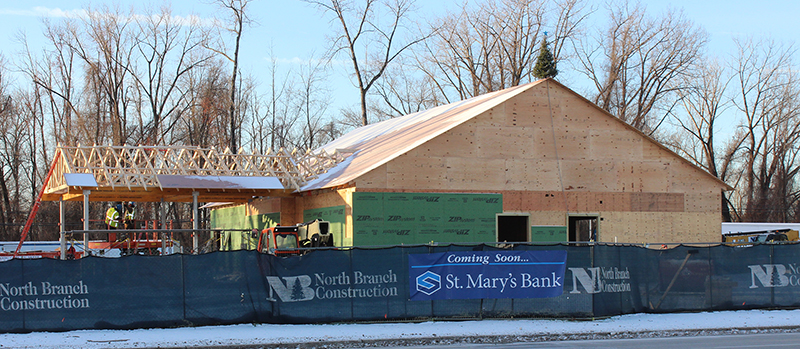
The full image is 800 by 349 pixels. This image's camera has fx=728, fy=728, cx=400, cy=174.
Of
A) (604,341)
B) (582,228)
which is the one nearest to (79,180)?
(604,341)

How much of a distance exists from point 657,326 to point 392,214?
923 cm

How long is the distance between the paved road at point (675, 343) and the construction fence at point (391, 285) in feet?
7.02

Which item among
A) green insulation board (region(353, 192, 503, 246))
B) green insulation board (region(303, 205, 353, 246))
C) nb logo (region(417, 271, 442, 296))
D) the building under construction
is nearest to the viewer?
nb logo (region(417, 271, 442, 296))

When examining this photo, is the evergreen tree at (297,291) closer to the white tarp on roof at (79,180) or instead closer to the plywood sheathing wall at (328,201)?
the plywood sheathing wall at (328,201)

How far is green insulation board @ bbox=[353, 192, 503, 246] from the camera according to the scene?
21.6 meters

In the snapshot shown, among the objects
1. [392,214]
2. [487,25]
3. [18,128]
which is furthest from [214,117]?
[392,214]

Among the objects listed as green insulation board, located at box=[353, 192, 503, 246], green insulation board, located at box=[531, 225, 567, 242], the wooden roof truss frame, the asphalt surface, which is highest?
the wooden roof truss frame

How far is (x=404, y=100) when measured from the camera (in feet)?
197

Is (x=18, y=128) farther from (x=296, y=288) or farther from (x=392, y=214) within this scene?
(x=296, y=288)

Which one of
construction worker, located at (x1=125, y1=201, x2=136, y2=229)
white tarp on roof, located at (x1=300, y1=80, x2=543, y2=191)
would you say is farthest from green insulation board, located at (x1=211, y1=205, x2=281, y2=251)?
white tarp on roof, located at (x1=300, y1=80, x2=543, y2=191)

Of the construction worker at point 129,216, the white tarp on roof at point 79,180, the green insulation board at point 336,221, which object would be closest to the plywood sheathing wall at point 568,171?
the green insulation board at point 336,221

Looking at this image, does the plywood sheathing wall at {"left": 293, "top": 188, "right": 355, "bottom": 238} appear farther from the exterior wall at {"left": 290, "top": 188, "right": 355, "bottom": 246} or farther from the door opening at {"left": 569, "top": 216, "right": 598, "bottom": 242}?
the door opening at {"left": 569, "top": 216, "right": 598, "bottom": 242}

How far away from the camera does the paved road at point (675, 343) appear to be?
41.0 feet

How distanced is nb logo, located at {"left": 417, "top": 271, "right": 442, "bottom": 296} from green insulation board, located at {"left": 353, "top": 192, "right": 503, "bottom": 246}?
22.5 feet
